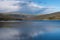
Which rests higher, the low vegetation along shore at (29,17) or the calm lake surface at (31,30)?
the low vegetation along shore at (29,17)

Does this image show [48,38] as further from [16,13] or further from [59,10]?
[16,13]

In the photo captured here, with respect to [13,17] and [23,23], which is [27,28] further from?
[13,17]

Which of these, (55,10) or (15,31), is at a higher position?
(55,10)

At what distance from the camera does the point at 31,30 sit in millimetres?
1380

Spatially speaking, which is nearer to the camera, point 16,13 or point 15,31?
point 16,13

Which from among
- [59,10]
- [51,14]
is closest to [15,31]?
[51,14]

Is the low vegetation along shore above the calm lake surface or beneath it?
above

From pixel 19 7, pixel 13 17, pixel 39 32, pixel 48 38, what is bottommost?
pixel 48 38

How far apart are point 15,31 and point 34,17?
362 millimetres

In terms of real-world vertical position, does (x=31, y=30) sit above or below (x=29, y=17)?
below

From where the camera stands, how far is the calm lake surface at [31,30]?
134cm

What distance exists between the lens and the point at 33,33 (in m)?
1.37

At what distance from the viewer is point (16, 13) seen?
51.2 inches

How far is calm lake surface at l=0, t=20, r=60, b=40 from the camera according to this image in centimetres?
134
